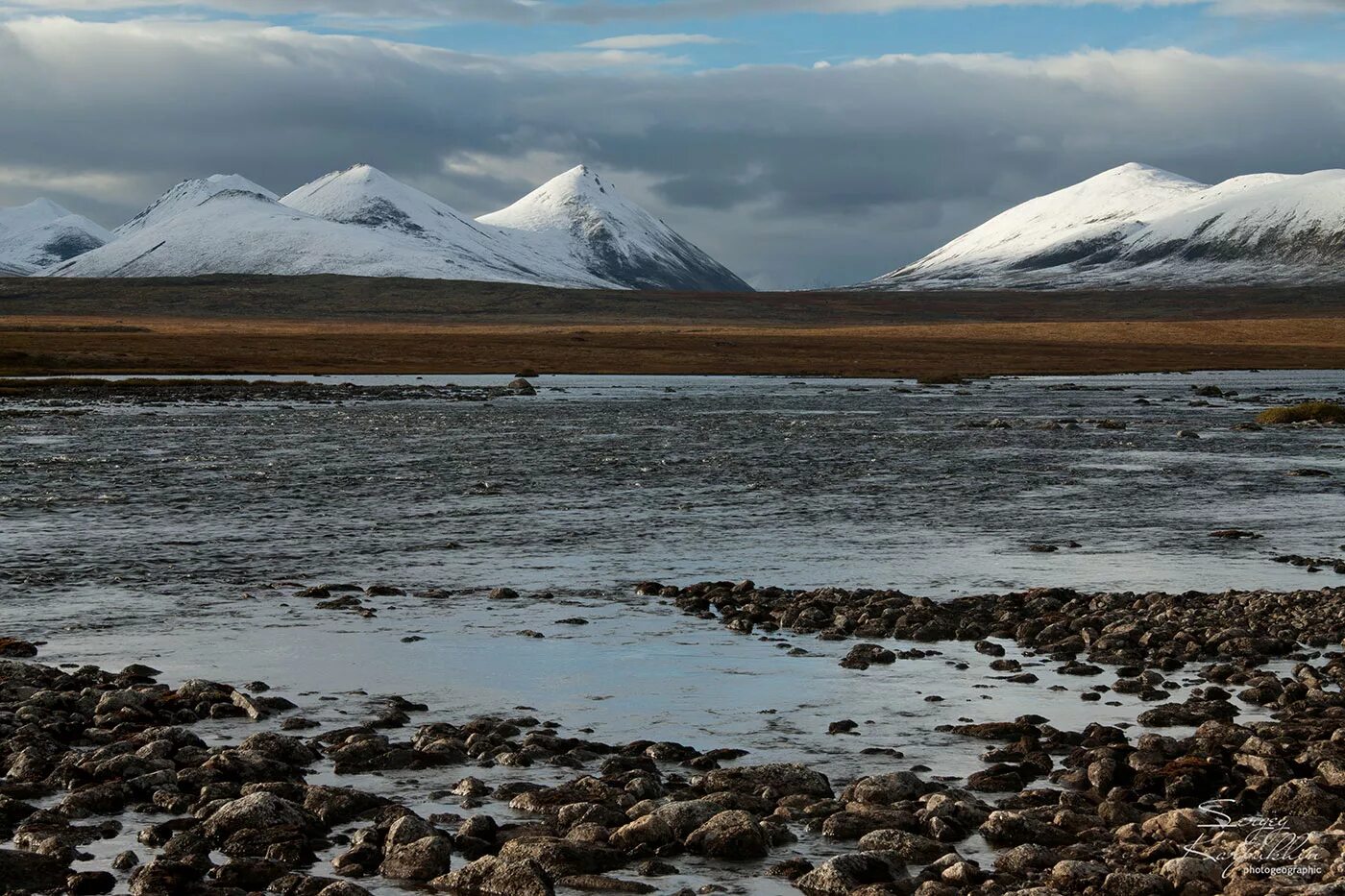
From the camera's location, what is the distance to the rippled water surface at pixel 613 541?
17.5 meters

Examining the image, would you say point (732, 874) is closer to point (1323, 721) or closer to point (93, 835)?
point (93, 835)

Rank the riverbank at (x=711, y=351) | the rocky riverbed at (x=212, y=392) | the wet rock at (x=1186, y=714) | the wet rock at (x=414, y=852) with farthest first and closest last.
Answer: the riverbank at (x=711, y=351) < the rocky riverbed at (x=212, y=392) < the wet rock at (x=1186, y=714) < the wet rock at (x=414, y=852)

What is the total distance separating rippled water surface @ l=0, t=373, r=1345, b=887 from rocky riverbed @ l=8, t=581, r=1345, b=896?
2.96 feet

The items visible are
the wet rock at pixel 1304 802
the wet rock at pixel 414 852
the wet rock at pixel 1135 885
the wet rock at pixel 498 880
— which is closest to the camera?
the wet rock at pixel 1135 885

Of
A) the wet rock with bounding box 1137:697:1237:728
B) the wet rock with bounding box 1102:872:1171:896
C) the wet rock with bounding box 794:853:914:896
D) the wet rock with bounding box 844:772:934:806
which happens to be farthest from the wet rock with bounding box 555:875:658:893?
the wet rock with bounding box 1137:697:1237:728

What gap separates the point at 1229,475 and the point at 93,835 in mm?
36693

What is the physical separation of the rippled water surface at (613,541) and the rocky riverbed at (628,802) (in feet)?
2.96

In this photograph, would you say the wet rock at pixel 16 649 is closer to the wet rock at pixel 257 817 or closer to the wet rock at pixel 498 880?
the wet rock at pixel 257 817

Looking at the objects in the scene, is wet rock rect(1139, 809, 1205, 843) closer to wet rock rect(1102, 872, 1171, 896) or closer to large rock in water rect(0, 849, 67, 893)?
wet rock rect(1102, 872, 1171, 896)

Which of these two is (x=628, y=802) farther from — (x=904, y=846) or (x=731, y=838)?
(x=904, y=846)

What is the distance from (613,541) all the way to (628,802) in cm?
1709

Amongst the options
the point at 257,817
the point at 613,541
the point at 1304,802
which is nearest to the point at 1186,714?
the point at 1304,802

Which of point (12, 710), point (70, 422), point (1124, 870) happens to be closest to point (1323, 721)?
point (1124, 870)

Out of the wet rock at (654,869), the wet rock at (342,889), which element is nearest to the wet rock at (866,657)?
the wet rock at (654,869)
